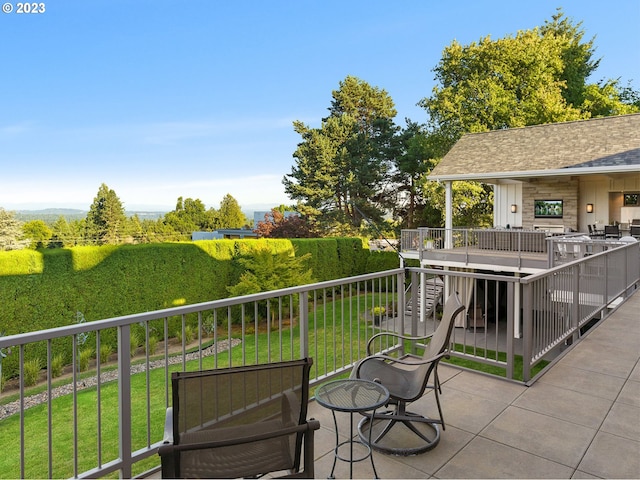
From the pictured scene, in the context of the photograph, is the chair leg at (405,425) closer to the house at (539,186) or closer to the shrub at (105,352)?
the shrub at (105,352)

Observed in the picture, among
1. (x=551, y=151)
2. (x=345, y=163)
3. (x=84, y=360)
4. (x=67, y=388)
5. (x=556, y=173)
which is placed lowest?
(x=67, y=388)

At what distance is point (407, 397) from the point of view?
290 centimetres

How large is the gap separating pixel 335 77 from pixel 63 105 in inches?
773

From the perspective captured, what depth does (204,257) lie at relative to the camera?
14.1 m

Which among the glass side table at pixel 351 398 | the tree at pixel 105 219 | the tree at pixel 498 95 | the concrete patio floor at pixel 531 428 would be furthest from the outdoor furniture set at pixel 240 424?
the tree at pixel 105 219

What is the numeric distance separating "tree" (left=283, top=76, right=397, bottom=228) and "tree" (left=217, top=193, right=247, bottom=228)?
→ 18645mm

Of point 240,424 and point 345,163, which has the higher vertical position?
point 345,163

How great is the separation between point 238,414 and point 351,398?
2.89 ft

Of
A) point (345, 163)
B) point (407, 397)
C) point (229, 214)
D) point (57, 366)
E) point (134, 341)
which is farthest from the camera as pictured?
point (229, 214)

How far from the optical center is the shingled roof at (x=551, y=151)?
1307cm

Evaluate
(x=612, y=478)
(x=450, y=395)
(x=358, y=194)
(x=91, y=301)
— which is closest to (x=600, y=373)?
Answer: (x=450, y=395)

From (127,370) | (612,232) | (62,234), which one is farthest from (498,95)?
(62,234)

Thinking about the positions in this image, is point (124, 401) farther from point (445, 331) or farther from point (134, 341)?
point (134, 341)

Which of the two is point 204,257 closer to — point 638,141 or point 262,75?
point 638,141
